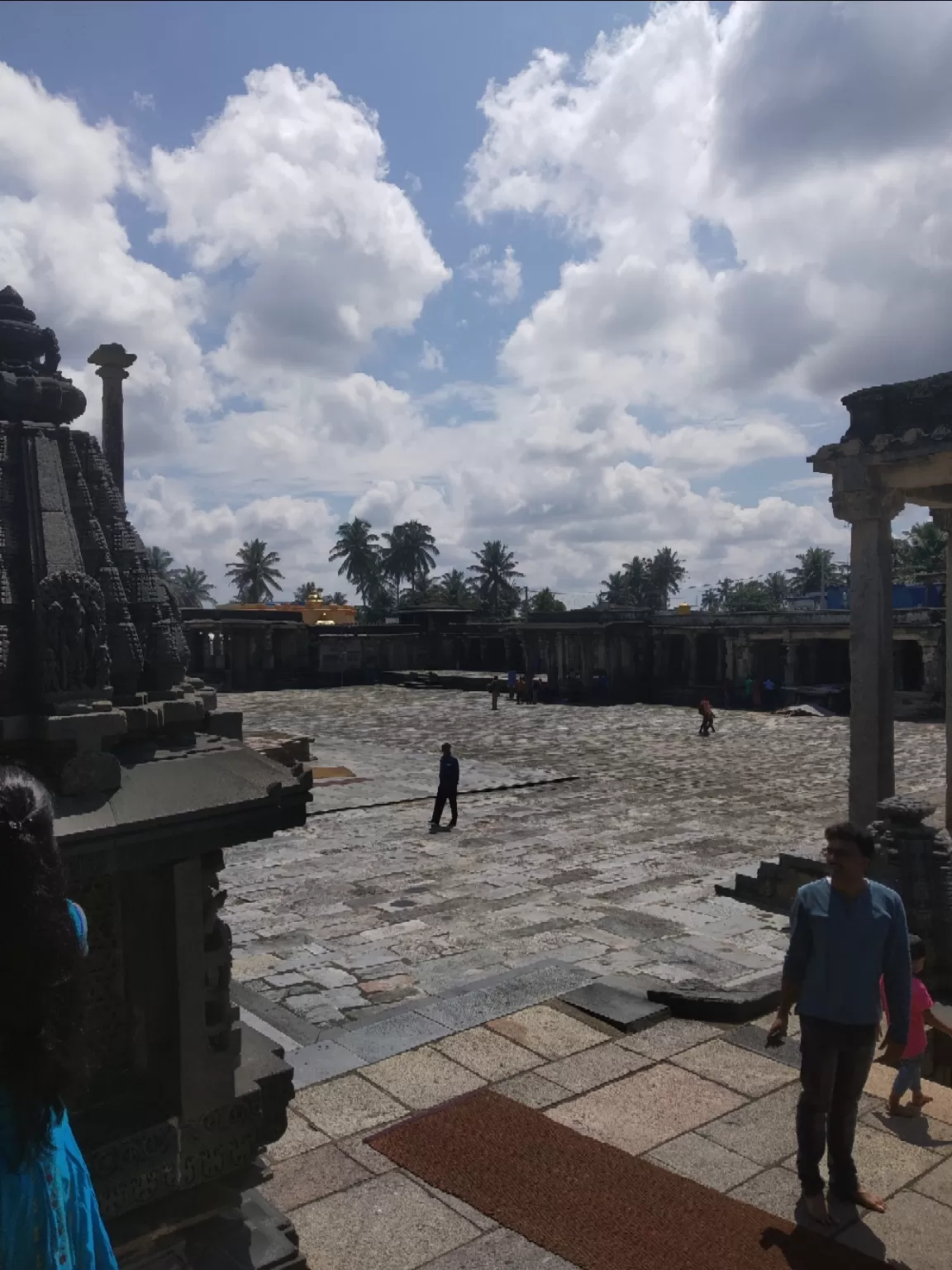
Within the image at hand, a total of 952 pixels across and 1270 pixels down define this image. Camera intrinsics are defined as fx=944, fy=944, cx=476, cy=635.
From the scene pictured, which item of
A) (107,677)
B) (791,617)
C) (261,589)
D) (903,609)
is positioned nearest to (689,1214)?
(107,677)

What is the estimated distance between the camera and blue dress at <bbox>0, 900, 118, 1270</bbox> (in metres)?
1.47

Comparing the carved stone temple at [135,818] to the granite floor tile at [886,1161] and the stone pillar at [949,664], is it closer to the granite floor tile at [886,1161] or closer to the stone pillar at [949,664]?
the granite floor tile at [886,1161]

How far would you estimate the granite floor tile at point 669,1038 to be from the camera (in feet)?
17.5

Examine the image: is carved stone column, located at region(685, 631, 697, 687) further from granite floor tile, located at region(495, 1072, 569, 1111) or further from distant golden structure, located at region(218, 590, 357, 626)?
granite floor tile, located at region(495, 1072, 569, 1111)

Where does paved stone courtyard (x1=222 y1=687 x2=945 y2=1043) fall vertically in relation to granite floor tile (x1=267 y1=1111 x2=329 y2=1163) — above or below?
below

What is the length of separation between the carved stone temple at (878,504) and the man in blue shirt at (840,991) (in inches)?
181

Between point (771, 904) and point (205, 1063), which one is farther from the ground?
point (205, 1063)

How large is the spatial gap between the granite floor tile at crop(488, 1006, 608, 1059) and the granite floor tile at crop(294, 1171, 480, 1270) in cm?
153

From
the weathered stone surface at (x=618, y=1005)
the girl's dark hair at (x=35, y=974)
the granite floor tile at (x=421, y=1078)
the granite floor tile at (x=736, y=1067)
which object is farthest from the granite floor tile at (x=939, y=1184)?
the girl's dark hair at (x=35, y=974)

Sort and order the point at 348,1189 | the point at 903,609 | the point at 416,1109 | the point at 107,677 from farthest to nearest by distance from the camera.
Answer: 1. the point at 903,609
2. the point at 416,1109
3. the point at 348,1189
4. the point at 107,677

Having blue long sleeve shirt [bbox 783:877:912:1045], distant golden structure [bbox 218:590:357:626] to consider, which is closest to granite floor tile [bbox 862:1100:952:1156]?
blue long sleeve shirt [bbox 783:877:912:1045]

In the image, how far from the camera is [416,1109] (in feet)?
15.4

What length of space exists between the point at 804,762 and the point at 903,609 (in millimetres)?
13506

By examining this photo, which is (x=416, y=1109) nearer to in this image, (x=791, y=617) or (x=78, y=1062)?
(x=78, y=1062)
